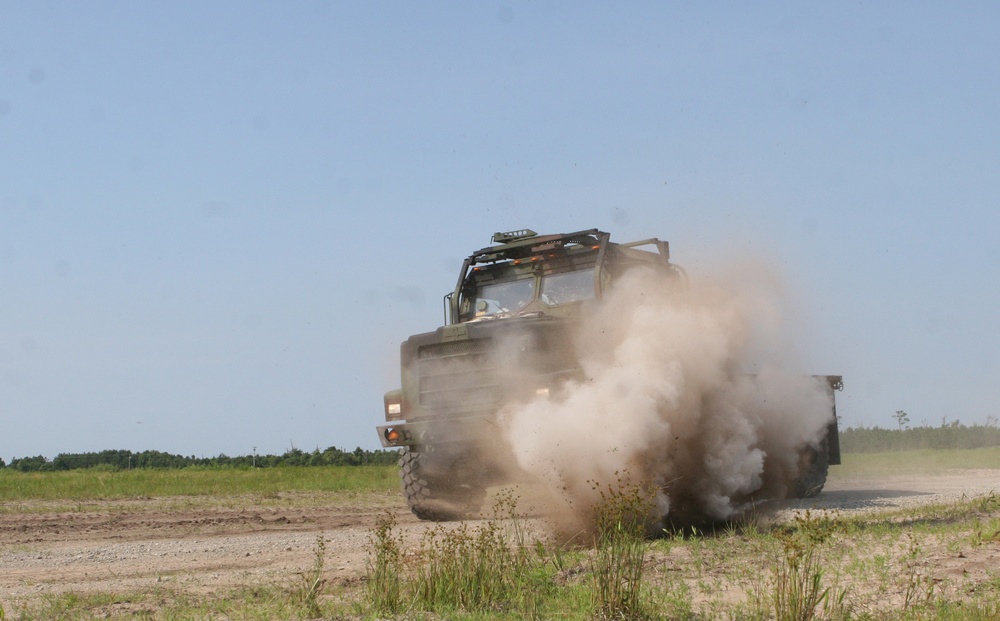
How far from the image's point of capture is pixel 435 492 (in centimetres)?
1395

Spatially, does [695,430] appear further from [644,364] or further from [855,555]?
[855,555]

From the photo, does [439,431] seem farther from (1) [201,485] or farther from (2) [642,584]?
(1) [201,485]

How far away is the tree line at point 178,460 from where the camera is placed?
43.2m

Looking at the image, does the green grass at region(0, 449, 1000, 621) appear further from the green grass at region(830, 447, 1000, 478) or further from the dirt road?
Answer: the green grass at region(830, 447, 1000, 478)

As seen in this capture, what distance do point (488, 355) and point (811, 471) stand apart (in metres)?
5.61

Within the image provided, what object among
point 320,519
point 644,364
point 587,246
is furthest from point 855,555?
point 320,519

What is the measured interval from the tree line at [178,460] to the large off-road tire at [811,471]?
1078 inches

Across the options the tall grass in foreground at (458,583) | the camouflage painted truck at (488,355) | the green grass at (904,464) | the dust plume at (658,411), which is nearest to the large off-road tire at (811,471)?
the camouflage painted truck at (488,355)

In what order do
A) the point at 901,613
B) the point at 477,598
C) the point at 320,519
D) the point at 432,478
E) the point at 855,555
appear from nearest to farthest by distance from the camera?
the point at 901,613
the point at 477,598
the point at 855,555
the point at 432,478
the point at 320,519

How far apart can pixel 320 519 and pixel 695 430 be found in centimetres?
617

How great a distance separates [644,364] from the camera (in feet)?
36.7

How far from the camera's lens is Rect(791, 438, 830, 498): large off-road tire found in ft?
50.1

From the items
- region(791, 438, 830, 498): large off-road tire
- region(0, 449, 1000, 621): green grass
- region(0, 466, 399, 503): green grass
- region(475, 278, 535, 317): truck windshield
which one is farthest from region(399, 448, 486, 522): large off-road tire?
region(0, 466, 399, 503): green grass

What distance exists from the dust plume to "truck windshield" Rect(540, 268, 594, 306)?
538mm
